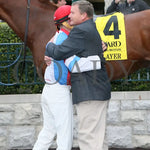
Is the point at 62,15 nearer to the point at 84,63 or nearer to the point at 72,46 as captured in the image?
the point at 72,46

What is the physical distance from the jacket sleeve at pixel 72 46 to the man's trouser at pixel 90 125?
1.55 ft

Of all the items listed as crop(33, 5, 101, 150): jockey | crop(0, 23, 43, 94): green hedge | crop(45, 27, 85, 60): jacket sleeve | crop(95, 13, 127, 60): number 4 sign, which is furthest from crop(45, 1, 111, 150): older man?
crop(0, 23, 43, 94): green hedge

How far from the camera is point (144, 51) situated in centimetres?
462

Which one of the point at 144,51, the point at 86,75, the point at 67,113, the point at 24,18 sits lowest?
the point at 67,113

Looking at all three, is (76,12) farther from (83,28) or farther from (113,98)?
(113,98)

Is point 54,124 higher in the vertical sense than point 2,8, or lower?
lower

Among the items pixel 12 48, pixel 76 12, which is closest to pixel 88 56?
pixel 76 12

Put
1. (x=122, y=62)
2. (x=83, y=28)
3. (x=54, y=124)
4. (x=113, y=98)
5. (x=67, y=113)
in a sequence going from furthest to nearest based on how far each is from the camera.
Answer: (x=113, y=98), (x=122, y=62), (x=54, y=124), (x=67, y=113), (x=83, y=28)

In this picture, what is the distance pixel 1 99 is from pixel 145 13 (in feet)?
8.26

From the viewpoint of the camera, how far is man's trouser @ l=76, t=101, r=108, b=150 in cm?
318

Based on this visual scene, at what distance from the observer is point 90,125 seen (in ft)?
10.5

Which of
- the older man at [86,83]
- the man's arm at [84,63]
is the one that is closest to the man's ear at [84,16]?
the older man at [86,83]

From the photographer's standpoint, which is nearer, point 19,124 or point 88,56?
point 88,56

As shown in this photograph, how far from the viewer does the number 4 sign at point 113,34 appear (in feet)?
14.6
